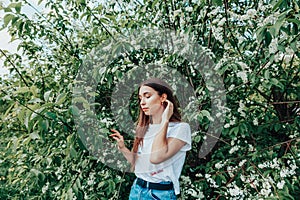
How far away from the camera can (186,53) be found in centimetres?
246

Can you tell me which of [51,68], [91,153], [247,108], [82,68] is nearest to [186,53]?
[247,108]

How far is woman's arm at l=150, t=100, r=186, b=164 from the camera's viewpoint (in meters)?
1.60

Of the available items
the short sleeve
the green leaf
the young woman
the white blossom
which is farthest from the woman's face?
the white blossom

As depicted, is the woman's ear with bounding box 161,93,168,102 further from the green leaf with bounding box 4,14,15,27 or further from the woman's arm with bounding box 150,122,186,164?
the green leaf with bounding box 4,14,15,27

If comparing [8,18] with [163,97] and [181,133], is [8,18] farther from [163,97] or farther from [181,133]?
[181,133]

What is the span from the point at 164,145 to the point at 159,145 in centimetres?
2

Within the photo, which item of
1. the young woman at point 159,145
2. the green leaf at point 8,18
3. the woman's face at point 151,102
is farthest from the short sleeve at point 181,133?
the green leaf at point 8,18

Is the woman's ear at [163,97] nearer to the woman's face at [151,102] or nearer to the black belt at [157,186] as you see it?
the woman's face at [151,102]

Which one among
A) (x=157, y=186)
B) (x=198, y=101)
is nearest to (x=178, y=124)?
(x=157, y=186)

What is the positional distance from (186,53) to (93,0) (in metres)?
0.99

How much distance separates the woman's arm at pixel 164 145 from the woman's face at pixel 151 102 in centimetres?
10

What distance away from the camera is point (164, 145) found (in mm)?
1600

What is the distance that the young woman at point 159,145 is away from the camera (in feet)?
5.32

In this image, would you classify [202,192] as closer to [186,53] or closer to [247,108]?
[247,108]
